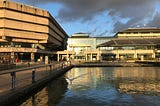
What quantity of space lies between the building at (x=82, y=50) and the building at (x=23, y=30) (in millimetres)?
13214

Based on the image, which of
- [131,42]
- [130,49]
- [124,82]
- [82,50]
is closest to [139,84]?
[124,82]

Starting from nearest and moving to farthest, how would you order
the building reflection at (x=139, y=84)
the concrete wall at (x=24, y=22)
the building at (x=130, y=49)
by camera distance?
the building reflection at (x=139, y=84)
the concrete wall at (x=24, y=22)
the building at (x=130, y=49)

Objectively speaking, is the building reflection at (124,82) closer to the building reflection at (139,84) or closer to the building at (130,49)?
the building reflection at (139,84)

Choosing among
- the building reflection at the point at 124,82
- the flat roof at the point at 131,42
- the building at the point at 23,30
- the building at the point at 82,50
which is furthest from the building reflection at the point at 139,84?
the flat roof at the point at 131,42

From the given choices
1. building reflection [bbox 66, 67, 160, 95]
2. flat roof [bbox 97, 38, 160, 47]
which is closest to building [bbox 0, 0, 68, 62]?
flat roof [bbox 97, 38, 160, 47]

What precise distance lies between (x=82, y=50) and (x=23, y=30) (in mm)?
44431

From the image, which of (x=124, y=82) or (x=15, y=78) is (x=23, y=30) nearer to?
(x=124, y=82)

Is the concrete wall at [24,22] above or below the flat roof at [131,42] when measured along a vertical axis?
above

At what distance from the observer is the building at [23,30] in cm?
11531

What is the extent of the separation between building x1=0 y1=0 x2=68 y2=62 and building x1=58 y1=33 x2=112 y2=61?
13214mm

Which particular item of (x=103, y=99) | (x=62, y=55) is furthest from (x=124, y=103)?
(x=62, y=55)

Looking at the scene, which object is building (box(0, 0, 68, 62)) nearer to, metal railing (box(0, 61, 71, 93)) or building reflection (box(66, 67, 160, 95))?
building reflection (box(66, 67, 160, 95))

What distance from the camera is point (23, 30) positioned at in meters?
128

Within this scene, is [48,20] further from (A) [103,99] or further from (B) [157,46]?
(A) [103,99]
